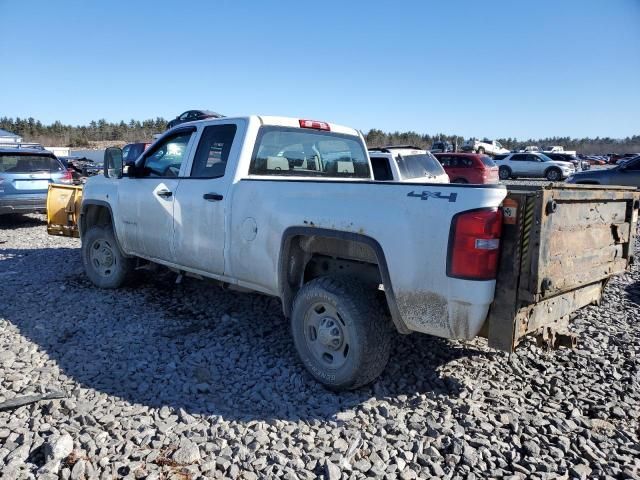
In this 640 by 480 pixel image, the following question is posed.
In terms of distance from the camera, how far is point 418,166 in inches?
450

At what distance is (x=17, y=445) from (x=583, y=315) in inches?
202

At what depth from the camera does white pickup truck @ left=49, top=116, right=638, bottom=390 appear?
9.28 feet

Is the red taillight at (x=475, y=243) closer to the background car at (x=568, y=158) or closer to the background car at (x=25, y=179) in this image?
the background car at (x=25, y=179)

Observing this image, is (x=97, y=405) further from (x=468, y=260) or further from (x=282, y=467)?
(x=468, y=260)

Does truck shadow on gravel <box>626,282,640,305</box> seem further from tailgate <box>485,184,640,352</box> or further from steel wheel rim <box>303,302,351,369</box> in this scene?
steel wheel rim <box>303,302,351,369</box>

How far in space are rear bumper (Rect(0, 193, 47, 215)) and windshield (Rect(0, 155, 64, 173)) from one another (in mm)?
609

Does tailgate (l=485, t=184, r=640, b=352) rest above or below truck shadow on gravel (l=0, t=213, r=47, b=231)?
above

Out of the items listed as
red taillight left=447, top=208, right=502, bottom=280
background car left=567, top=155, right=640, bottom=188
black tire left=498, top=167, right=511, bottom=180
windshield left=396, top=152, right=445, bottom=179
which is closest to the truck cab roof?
red taillight left=447, top=208, right=502, bottom=280

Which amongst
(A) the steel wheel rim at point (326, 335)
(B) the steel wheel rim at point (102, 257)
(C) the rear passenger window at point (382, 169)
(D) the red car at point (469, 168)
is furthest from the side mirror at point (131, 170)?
(D) the red car at point (469, 168)

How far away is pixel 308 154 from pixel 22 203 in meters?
8.58

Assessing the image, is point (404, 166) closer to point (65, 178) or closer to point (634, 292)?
point (634, 292)

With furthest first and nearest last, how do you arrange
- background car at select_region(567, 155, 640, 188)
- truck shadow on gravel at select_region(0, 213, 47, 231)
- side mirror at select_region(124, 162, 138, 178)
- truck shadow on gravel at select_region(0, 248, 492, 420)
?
background car at select_region(567, 155, 640, 188)
truck shadow on gravel at select_region(0, 213, 47, 231)
side mirror at select_region(124, 162, 138, 178)
truck shadow on gravel at select_region(0, 248, 492, 420)

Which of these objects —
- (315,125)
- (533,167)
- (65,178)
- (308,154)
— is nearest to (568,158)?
(533,167)

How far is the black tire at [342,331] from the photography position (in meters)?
3.38
